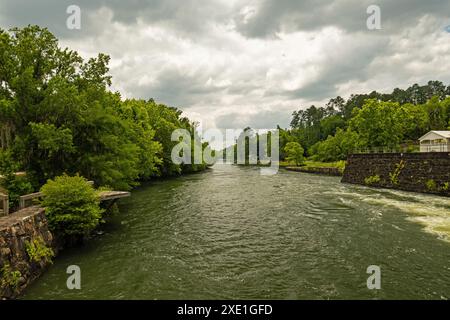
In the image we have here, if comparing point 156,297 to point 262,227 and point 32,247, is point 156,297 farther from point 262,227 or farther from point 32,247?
point 262,227

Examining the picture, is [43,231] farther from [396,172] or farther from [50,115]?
[396,172]

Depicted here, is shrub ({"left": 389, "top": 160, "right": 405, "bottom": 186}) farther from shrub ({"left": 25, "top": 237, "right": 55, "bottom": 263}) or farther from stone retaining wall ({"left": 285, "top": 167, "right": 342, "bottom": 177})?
shrub ({"left": 25, "top": 237, "right": 55, "bottom": 263})

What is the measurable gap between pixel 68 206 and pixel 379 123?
5006 centimetres

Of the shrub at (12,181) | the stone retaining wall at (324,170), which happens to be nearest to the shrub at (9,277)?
the shrub at (12,181)

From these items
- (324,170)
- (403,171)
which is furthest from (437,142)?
(324,170)

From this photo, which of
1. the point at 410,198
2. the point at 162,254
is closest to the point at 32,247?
the point at 162,254

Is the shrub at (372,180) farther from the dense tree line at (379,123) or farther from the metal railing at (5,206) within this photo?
the metal railing at (5,206)

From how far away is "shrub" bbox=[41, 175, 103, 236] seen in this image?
11469 millimetres

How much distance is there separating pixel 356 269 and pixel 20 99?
18344 mm

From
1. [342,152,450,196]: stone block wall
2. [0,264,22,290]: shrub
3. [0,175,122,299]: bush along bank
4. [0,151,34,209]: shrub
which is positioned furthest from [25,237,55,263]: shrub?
[342,152,450,196]: stone block wall

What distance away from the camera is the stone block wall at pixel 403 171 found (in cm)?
2720

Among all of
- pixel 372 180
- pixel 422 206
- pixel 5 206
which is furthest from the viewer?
pixel 372 180

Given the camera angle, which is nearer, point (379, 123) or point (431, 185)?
point (431, 185)

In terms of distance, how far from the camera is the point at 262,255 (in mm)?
11695
